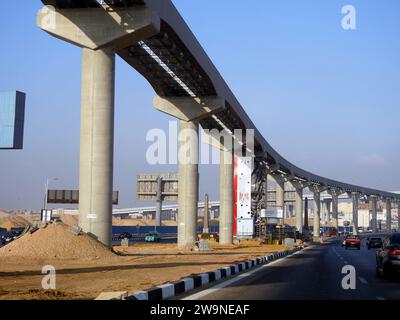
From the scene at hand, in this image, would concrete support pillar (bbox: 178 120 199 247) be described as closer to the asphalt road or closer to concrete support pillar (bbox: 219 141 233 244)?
concrete support pillar (bbox: 219 141 233 244)

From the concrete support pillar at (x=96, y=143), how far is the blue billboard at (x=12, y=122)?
719 cm

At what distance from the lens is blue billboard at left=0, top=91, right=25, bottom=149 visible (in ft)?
128

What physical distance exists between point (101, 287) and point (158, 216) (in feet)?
304

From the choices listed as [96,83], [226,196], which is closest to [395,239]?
[96,83]

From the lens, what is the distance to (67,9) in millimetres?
33781

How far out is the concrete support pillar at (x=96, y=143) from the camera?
110ft

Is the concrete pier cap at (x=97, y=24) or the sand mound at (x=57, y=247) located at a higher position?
the concrete pier cap at (x=97, y=24)

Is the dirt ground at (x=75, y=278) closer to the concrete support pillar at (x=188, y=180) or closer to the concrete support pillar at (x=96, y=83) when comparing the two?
the concrete support pillar at (x=96, y=83)

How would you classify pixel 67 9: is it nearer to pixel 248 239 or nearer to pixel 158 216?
pixel 248 239


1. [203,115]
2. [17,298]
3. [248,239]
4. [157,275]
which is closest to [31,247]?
[157,275]

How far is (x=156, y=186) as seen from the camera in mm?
97125

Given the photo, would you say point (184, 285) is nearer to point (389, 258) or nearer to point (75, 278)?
point (75, 278)

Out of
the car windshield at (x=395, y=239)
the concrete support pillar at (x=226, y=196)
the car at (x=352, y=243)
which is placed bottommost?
the car at (x=352, y=243)

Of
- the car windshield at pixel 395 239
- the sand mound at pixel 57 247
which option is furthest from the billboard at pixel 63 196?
A: the car windshield at pixel 395 239
